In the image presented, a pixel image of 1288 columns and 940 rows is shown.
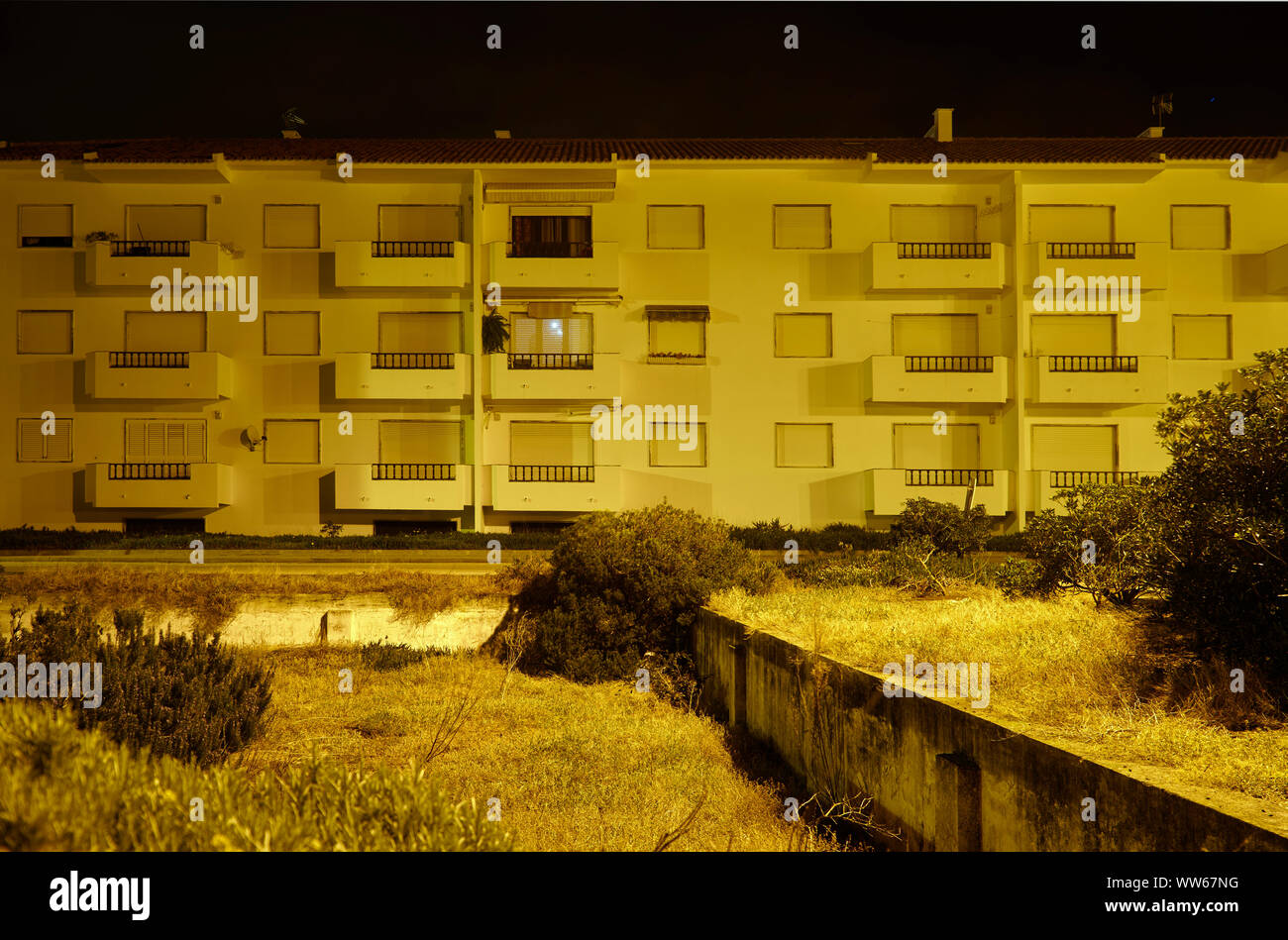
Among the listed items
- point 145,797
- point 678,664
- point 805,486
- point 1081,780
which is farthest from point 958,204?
point 145,797

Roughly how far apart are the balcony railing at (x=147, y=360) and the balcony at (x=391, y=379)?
4.48m

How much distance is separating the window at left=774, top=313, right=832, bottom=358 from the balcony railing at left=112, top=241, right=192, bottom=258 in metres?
17.3

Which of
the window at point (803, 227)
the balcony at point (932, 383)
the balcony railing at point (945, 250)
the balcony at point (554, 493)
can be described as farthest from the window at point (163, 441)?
the balcony railing at point (945, 250)

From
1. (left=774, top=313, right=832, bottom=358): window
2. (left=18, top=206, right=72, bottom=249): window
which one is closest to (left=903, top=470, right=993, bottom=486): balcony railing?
(left=774, top=313, right=832, bottom=358): window

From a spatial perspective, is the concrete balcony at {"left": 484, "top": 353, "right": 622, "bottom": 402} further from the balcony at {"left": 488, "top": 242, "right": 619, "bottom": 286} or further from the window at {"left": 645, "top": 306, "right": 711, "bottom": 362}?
the balcony at {"left": 488, "top": 242, "right": 619, "bottom": 286}

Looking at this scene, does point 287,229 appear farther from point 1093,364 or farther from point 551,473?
point 1093,364

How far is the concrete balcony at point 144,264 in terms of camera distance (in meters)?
26.0

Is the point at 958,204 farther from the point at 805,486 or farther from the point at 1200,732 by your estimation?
the point at 1200,732

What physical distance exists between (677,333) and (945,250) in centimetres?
819

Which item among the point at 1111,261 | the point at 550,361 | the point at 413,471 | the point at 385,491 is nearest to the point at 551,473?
the point at 550,361

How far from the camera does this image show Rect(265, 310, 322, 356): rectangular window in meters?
27.0

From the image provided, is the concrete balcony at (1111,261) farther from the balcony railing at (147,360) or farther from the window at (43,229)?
the window at (43,229)

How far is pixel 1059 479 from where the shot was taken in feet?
85.1
